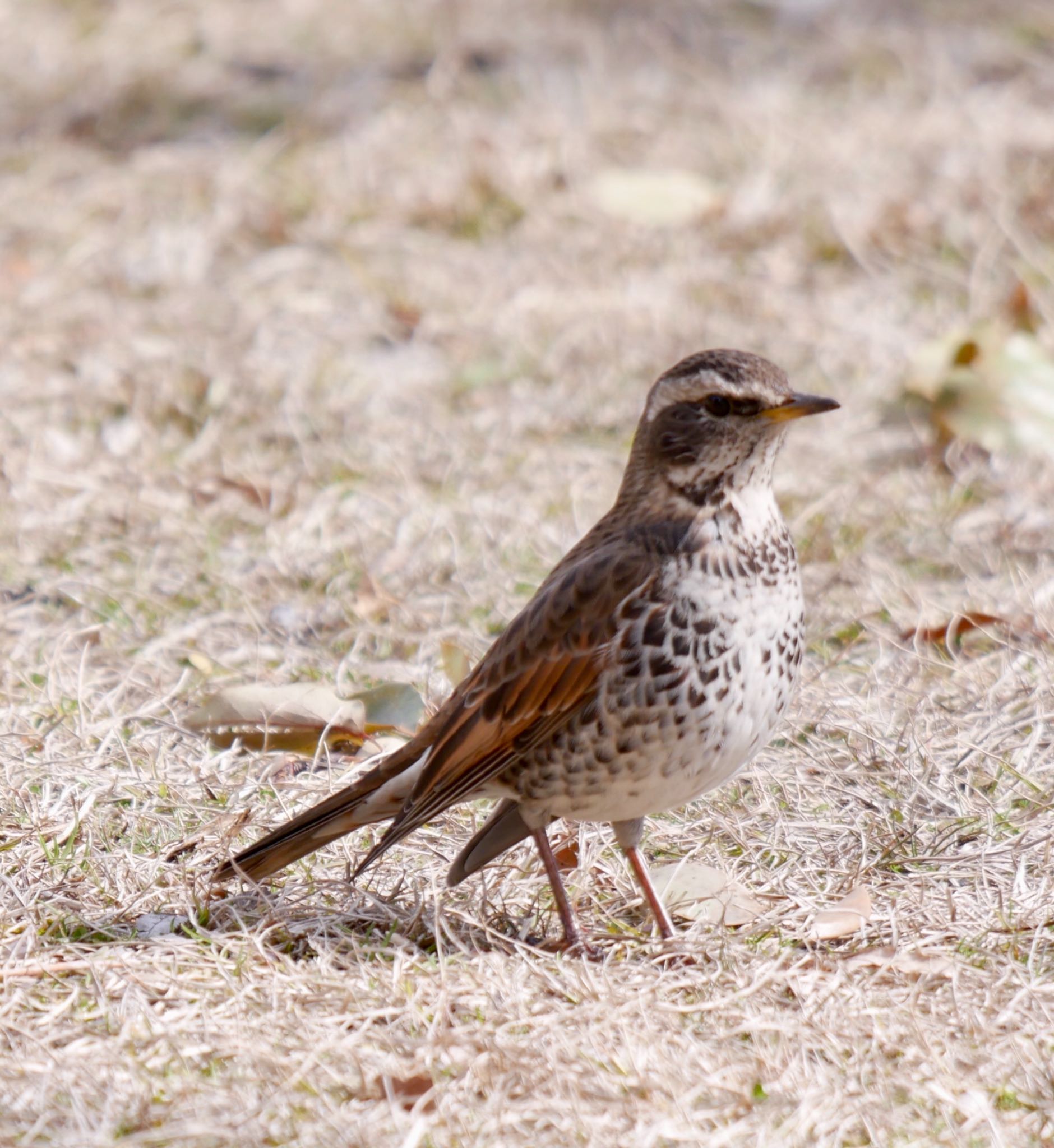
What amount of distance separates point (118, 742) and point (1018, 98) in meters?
7.50

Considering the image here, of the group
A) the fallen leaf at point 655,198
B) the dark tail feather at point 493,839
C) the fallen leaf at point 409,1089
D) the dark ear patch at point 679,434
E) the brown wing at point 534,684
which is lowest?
the fallen leaf at point 409,1089

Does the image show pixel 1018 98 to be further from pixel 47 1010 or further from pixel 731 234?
pixel 47 1010

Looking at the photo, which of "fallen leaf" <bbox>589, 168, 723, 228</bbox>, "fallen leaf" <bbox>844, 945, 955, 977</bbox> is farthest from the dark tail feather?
"fallen leaf" <bbox>589, 168, 723, 228</bbox>

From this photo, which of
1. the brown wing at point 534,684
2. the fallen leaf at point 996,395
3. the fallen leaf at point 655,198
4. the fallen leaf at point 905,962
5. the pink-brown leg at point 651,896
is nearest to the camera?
the fallen leaf at point 905,962

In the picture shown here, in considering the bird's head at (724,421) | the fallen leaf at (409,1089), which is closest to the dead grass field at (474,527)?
the fallen leaf at (409,1089)

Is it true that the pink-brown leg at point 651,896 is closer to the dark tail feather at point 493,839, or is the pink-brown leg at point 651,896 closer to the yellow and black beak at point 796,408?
the dark tail feather at point 493,839

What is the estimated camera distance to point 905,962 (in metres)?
3.74

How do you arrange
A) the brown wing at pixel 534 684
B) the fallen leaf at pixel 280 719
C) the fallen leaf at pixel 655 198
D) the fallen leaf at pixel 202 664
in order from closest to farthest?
the brown wing at pixel 534 684
the fallen leaf at pixel 280 719
the fallen leaf at pixel 202 664
the fallen leaf at pixel 655 198

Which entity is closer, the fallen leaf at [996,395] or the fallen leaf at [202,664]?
the fallen leaf at [202,664]

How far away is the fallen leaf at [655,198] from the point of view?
9164 mm

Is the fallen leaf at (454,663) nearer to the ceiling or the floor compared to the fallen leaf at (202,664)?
nearer to the ceiling

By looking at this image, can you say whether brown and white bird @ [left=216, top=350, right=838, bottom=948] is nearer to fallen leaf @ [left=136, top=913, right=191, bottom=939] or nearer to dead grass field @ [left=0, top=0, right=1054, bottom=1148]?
fallen leaf @ [left=136, top=913, right=191, bottom=939]

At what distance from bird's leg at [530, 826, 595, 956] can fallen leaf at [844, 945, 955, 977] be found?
2.00 ft

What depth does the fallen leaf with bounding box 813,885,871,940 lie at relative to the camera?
3.91m
